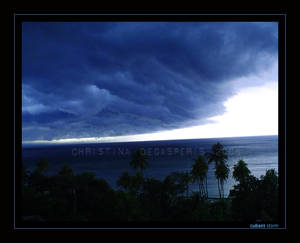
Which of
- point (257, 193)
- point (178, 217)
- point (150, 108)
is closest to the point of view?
point (178, 217)

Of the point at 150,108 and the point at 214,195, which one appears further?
the point at 150,108

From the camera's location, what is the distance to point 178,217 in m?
12.2

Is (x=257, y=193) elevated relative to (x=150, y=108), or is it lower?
lower

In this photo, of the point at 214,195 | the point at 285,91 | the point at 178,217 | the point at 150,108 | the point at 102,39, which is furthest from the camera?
the point at 150,108

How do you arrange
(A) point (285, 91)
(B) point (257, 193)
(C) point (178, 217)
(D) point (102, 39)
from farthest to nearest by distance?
(B) point (257, 193) → (C) point (178, 217) → (D) point (102, 39) → (A) point (285, 91)

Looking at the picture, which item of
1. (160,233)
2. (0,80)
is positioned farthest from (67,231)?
(0,80)

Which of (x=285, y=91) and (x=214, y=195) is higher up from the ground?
(x=285, y=91)

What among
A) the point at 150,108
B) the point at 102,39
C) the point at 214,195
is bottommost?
the point at 214,195
